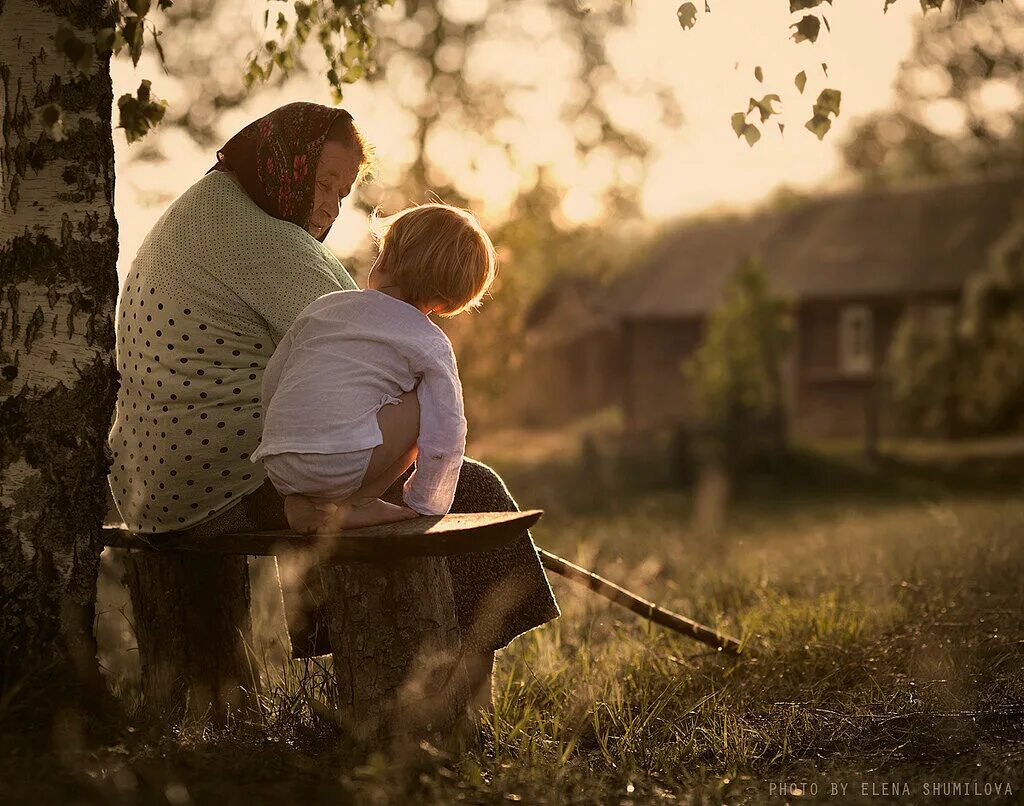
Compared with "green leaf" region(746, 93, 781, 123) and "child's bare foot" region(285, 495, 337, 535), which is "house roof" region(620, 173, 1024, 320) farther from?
"child's bare foot" region(285, 495, 337, 535)

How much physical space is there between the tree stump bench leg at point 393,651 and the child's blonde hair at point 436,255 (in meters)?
0.81

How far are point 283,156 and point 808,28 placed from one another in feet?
5.72

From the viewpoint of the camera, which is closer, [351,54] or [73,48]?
[73,48]

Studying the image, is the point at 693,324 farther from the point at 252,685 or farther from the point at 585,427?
the point at 252,685

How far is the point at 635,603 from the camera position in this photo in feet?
13.8

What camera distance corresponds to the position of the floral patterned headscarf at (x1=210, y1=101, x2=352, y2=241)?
3678mm

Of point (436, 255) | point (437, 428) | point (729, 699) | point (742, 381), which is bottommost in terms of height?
point (729, 699)

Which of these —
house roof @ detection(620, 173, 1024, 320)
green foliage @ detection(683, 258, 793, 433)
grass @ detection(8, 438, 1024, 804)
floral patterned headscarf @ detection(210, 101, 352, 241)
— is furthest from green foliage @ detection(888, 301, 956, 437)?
floral patterned headscarf @ detection(210, 101, 352, 241)

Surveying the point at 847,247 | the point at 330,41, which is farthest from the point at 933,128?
the point at 330,41

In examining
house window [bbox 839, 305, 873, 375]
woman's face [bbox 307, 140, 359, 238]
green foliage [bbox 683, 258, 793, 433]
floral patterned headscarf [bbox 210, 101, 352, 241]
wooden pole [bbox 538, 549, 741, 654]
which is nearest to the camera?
floral patterned headscarf [bbox 210, 101, 352, 241]

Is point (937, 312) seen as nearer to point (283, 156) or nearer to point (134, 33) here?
point (283, 156)

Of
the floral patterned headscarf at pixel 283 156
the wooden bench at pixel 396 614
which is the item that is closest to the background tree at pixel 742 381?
the floral patterned headscarf at pixel 283 156

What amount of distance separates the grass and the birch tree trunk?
23.0 inches

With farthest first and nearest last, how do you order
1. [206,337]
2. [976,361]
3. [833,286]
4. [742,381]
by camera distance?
[833,286]
[976,361]
[742,381]
[206,337]
